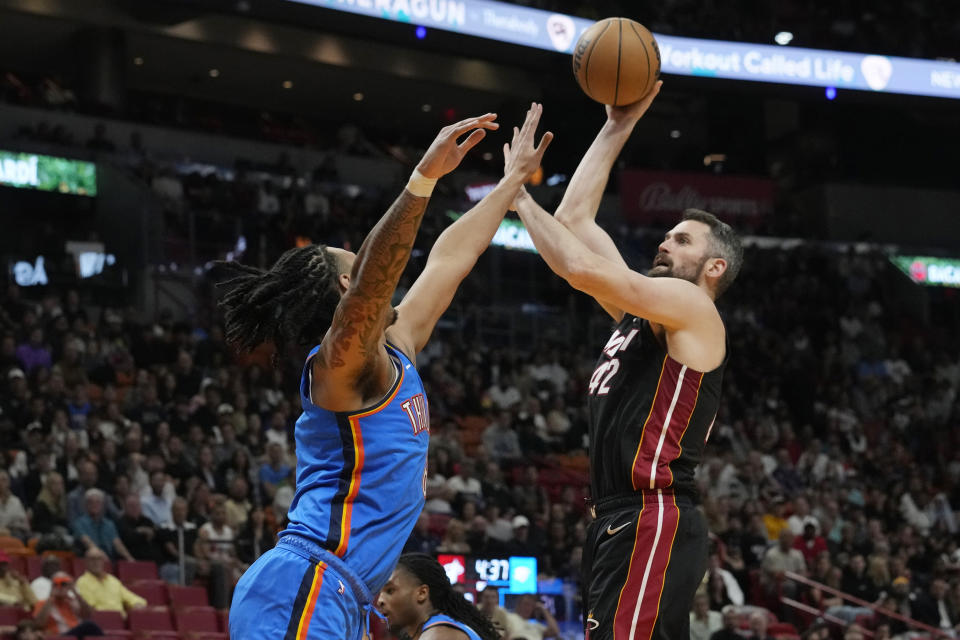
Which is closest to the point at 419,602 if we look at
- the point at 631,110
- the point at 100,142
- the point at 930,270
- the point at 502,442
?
the point at 631,110

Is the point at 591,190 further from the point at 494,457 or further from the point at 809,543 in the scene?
the point at 809,543

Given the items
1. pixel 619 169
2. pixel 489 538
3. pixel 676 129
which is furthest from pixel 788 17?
pixel 489 538

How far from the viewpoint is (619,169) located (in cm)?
2670

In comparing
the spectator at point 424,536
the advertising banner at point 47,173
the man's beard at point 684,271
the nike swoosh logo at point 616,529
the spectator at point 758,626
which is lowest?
the spectator at point 758,626

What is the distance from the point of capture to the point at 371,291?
358 cm

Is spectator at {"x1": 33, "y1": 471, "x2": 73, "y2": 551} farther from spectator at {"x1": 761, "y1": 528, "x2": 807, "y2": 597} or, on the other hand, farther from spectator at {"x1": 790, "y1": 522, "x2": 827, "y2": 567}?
spectator at {"x1": 790, "y1": 522, "x2": 827, "y2": 567}

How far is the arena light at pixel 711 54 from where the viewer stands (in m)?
20.8

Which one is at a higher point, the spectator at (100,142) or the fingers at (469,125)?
the spectator at (100,142)

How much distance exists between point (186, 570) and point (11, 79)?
45.1 ft

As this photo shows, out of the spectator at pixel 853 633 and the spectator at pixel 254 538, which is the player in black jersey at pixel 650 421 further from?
the spectator at pixel 853 633

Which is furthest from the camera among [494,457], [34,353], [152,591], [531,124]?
[494,457]

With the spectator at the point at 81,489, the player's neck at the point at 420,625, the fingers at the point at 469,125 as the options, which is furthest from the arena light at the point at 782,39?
the fingers at the point at 469,125

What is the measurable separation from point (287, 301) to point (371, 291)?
39cm

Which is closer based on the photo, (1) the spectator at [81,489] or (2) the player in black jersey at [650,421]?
(2) the player in black jersey at [650,421]
